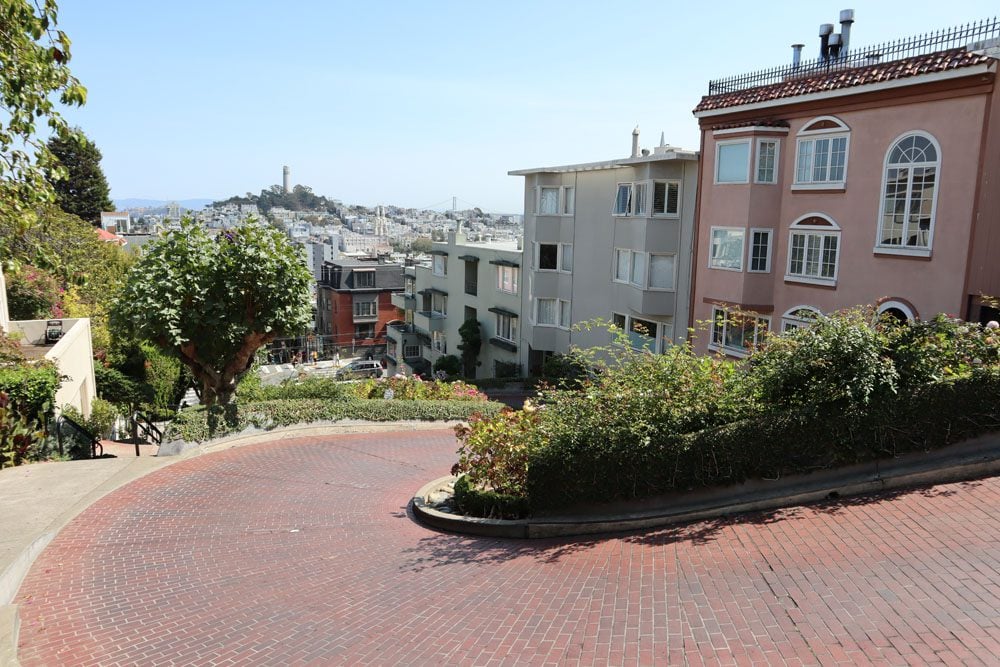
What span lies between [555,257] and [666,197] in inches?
353

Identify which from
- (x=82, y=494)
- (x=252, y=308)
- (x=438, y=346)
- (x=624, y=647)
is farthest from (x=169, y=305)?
(x=438, y=346)

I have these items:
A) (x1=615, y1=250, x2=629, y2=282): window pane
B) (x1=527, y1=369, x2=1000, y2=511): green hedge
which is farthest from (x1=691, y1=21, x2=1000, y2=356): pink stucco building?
(x1=615, y1=250, x2=629, y2=282): window pane

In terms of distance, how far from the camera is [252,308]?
17.3 m

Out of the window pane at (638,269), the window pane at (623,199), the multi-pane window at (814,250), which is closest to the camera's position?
the multi-pane window at (814,250)

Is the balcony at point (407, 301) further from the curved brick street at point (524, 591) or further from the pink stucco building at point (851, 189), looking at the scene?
the curved brick street at point (524, 591)

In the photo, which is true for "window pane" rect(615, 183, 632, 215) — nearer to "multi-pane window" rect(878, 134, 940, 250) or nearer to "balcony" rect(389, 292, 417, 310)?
"multi-pane window" rect(878, 134, 940, 250)

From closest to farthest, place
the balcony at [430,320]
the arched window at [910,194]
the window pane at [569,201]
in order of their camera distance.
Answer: the arched window at [910,194]
the window pane at [569,201]
the balcony at [430,320]

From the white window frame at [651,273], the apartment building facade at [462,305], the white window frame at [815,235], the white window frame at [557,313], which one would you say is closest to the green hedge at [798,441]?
the white window frame at [815,235]

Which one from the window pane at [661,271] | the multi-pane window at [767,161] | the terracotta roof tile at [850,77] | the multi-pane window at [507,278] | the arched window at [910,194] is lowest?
the multi-pane window at [507,278]

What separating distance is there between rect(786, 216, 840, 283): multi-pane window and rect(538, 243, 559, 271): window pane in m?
15.2

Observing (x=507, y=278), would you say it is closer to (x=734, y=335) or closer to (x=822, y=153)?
(x=734, y=335)

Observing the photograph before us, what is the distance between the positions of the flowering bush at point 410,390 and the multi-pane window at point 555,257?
12984mm

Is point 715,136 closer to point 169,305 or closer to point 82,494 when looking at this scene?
point 169,305

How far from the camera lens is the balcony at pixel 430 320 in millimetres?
47531
